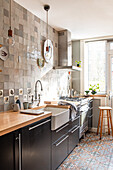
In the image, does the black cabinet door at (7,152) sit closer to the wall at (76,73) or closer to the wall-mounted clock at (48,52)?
the wall-mounted clock at (48,52)

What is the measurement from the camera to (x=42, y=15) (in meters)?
3.02

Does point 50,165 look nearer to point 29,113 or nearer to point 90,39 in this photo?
point 29,113

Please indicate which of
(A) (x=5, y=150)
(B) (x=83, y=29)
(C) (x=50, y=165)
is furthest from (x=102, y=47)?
(A) (x=5, y=150)

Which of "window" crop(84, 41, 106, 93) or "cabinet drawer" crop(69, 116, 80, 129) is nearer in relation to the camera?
"cabinet drawer" crop(69, 116, 80, 129)

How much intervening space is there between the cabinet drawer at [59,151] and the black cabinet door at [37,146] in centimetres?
14

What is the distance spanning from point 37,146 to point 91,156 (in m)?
1.46

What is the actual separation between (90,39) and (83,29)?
0.82 m

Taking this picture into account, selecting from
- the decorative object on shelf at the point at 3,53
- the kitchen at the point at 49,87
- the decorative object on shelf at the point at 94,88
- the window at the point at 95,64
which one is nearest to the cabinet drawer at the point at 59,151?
the kitchen at the point at 49,87

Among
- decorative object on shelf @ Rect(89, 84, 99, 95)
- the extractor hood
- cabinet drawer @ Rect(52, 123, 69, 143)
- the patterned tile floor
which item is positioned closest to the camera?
cabinet drawer @ Rect(52, 123, 69, 143)

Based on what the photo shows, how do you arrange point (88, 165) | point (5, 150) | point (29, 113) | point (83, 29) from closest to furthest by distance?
point (5, 150) < point (29, 113) < point (88, 165) < point (83, 29)

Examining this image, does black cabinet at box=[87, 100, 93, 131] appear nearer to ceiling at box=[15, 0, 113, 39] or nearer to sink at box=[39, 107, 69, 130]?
sink at box=[39, 107, 69, 130]

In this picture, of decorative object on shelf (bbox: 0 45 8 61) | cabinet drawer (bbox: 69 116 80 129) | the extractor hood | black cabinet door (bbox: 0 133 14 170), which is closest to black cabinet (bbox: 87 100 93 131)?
cabinet drawer (bbox: 69 116 80 129)

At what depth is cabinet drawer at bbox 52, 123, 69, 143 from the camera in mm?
2285

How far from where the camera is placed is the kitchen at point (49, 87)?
1.81 m
